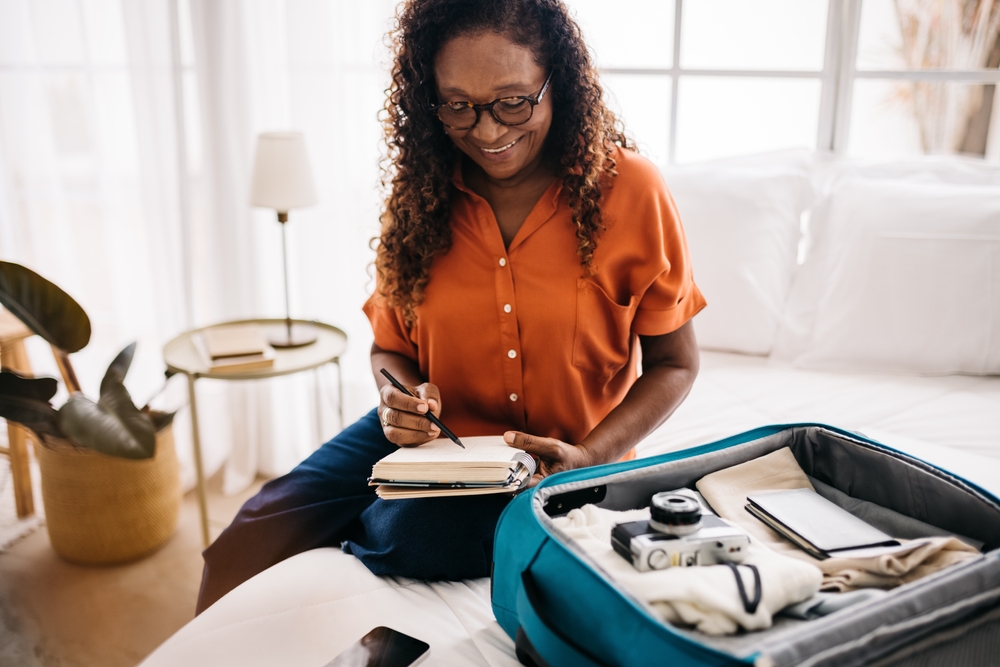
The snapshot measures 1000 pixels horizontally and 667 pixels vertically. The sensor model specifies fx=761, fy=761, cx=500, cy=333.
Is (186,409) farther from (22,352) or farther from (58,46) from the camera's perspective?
(58,46)

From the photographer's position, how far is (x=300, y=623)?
1.04m

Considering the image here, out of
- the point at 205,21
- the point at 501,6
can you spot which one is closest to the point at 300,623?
the point at 501,6

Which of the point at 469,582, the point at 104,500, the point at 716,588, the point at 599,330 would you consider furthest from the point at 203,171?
the point at 716,588

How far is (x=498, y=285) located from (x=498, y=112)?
0.90 feet

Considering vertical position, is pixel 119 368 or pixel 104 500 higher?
pixel 119 368

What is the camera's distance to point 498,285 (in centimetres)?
126

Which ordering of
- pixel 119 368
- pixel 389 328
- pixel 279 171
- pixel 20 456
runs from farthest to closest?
pixel 20 456 < pixel 279 171 < pixel 119 368 < pixel 389 328

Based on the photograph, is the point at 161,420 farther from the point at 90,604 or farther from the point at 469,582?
the point at 469,582

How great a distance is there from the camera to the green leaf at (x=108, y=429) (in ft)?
5.01

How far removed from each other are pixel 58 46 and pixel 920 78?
256 cm

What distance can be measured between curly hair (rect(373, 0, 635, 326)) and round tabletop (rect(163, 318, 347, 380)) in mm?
582

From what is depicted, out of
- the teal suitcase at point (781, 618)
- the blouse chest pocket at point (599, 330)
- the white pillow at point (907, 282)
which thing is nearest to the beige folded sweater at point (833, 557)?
the teal suitcase at point (781, 618)

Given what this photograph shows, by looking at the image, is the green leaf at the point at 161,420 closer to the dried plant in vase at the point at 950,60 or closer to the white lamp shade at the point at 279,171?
the white lamp shade at the point at 279,171

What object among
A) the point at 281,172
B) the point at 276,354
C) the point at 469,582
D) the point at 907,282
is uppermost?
the point at 281,172
